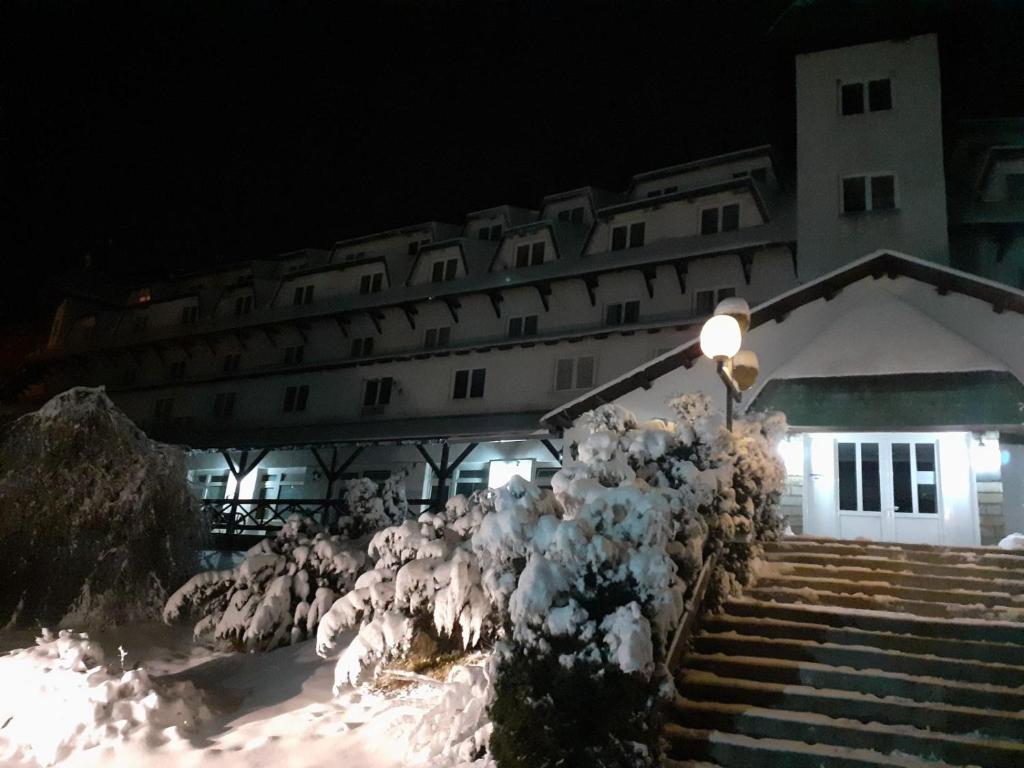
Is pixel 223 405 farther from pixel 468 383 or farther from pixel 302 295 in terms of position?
pixel 468 383

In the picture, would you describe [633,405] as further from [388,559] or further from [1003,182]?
[1003,182]

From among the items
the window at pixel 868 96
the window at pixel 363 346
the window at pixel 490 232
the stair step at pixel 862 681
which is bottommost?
the stair step at pixel 862 681

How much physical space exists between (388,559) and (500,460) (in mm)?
14411

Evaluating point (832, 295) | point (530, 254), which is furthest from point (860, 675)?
point (530, 254)

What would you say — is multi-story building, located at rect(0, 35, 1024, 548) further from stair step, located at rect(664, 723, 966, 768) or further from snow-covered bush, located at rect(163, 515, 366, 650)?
stair step, located at rect(664, 723, 966, 768)

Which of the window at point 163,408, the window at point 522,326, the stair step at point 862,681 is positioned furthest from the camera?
the window at point 163,408

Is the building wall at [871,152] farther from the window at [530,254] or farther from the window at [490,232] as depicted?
the window at [490,232]

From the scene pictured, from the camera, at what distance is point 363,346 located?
28.9 metres

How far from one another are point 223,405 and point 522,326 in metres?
15.0

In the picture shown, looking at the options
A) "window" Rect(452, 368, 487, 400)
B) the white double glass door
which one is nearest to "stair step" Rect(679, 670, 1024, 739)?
the white double glass door

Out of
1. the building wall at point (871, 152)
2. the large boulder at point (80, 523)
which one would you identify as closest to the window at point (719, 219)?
the building wall at point (871, 152)

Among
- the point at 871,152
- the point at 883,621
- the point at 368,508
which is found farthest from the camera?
the point at 871,152

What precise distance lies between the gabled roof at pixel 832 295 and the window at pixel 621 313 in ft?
22.7

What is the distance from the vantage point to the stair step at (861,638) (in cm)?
674
